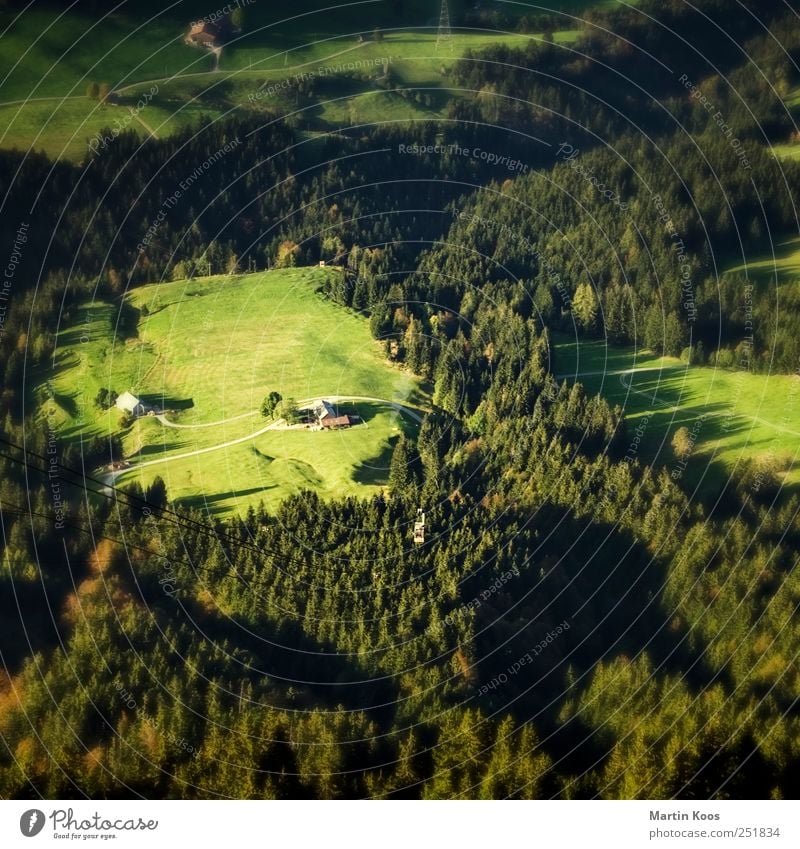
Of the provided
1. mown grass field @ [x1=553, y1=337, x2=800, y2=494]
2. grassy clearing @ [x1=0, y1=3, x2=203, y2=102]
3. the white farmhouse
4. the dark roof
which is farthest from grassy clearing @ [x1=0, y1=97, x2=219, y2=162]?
mown grass field @ [x1=553, y1=337, x2=800, y2=494]

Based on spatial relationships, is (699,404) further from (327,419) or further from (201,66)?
(201,66)

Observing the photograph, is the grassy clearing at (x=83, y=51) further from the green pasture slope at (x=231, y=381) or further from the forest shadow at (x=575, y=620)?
the forest shadow at (x=575, y=620)

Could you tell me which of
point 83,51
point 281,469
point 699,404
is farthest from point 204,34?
point 699,404

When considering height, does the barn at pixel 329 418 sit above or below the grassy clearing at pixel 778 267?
below

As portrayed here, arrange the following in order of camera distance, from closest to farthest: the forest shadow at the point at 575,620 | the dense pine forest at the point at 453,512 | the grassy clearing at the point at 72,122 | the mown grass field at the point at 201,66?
the dense pine forest at the point at 453,512 → the forest shadow at the point at 575,620 → the grassy clearing at the point at 72,122 → the mown grass field at the point at 201,66

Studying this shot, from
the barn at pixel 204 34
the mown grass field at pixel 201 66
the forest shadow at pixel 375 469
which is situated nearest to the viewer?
the forest shadow at pixel 375 469

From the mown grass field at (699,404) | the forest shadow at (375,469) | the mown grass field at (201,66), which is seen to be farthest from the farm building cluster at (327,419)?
the mown grass field at (201,66)
